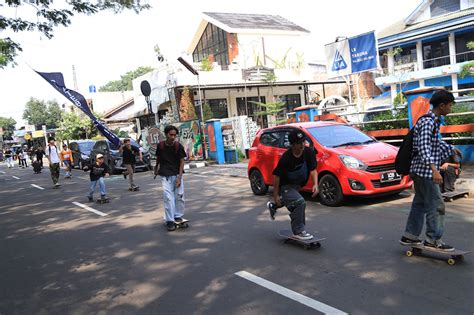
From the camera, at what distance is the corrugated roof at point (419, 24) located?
25.8 m

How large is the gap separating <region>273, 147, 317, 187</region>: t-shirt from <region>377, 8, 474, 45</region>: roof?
23965 mm

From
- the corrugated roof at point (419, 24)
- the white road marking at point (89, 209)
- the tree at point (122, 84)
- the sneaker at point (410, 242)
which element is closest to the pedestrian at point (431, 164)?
the sneaker at point (410, 242)

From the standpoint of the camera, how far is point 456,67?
2620 centimetres

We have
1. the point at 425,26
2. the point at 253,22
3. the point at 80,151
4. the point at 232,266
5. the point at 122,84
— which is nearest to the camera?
the point at 232,266

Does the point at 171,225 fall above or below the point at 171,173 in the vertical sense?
below

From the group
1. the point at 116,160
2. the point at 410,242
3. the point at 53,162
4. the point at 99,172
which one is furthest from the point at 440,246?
the point at 116,160

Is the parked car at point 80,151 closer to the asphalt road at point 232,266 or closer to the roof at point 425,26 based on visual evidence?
the asphalt road at point 232,266

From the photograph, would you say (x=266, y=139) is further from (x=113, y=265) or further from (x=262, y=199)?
(x=113, y=265)

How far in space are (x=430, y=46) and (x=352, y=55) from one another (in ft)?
55.0

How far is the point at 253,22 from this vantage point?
3188 centimetres

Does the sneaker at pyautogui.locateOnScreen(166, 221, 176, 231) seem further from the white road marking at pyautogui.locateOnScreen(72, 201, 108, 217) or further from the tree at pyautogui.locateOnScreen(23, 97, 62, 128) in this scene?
the tree at pyautogui.locateOnScreen(23, 97, 62, 128)

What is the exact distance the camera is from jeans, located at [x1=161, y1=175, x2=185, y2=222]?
7.41 meters

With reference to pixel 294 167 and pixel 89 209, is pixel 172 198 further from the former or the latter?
pixel 89 209

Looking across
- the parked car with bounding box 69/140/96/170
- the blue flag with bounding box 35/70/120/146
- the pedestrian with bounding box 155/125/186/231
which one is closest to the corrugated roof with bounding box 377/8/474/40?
the parked car with bounding box 69/140/96/170
